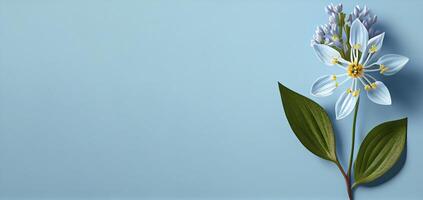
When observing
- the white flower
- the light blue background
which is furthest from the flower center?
the light blue background

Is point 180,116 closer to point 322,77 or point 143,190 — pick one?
point 143,190

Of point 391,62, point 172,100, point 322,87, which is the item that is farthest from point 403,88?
point 172,100

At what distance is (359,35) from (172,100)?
0.45 m

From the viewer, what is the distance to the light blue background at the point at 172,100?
46.0 inches

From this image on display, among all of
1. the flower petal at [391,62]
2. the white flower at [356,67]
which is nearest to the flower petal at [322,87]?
the white flower at [356,67]

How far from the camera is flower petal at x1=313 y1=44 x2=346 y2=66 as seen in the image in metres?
1.08

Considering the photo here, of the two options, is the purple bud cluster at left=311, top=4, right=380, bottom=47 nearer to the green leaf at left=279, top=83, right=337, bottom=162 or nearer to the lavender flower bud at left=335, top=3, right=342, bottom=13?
the lavender flower bud at left=335, top=3, right=342, bottom=13

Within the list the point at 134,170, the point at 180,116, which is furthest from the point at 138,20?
the point at 134,170

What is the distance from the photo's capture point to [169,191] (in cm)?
121

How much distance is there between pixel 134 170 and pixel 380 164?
57 centimetres

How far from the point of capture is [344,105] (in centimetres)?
110

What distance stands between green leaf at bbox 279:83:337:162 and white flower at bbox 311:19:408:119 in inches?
2.1

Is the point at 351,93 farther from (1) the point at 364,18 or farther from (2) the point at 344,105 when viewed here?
(1) the point at 364,18

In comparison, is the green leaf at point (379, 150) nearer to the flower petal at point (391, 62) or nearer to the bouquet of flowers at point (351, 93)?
the bouquet of flowers at point (351, 93)
